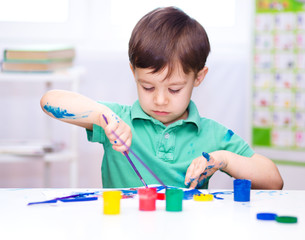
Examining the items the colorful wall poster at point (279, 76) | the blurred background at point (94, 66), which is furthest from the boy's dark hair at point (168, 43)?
the blurred background at point (94, 66)

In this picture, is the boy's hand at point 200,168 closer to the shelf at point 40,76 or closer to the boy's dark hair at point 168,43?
the boy's dark hair at point 168,43

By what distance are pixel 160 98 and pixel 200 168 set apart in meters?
0.21

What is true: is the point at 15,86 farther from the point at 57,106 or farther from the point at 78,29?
the point at 57,106

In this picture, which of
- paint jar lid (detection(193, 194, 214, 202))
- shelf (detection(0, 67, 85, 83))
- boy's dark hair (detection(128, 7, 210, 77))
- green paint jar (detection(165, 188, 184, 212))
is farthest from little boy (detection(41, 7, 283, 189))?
shelf (detection(0, 67, 85, 83))

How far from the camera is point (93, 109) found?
3.97ft

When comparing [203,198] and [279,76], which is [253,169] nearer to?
[203,198]

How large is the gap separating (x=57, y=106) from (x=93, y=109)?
9cm

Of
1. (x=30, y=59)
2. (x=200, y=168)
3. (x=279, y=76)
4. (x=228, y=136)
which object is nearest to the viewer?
(x=200, y=168)

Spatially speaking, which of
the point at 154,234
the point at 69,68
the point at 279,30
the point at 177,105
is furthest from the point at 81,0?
the point at 154,234

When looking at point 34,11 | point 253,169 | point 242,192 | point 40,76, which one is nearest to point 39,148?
point 40,76

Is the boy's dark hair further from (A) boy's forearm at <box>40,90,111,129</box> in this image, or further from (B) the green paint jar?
(B) the green paint jar

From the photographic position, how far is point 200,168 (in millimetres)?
1158

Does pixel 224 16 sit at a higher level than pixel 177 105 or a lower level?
higher

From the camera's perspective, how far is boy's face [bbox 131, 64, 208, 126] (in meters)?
1.26
